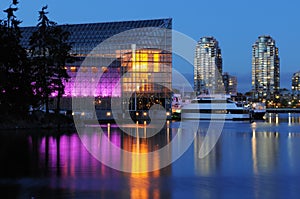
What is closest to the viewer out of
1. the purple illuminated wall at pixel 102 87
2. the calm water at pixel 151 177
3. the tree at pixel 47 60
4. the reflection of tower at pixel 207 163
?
the calm water at pixel 151 177

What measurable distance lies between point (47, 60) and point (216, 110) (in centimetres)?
5687

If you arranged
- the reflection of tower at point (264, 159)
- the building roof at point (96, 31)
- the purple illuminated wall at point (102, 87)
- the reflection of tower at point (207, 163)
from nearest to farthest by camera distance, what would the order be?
the reflection of tower at point (207, 163)
the reflection of tower at point (264, 159)
the purple illuminated wall at point (102, 87)
the building roof at point (96, 31)

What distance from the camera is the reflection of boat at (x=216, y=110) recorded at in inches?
4471

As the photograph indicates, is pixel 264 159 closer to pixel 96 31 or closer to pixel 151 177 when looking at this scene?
pixel 151 177

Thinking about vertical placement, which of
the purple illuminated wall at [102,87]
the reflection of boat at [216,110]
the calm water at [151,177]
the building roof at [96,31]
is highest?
the building roof at [96,31]

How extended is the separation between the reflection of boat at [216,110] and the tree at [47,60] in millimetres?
51029

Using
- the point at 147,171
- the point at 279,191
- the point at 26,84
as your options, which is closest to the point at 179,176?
the point at 147,171

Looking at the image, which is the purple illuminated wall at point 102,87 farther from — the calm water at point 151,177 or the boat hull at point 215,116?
the calm water at point 151,177

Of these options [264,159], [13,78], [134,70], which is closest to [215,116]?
[134,70]

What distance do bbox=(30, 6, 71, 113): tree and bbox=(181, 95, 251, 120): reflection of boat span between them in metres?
51.0

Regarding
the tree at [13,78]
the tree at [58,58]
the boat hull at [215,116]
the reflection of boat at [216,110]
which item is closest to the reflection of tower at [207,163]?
the tree at [13,78]

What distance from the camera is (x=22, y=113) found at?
60781mm

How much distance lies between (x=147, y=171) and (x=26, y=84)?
4002 centimetres

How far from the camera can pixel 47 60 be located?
67.4 m
